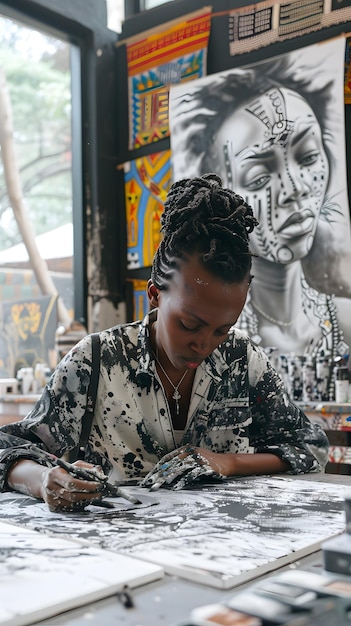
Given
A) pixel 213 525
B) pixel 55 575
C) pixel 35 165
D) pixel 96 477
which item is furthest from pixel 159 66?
pixel 55 575

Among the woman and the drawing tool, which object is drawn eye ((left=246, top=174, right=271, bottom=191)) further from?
the drawing tool

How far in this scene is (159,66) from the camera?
391cm

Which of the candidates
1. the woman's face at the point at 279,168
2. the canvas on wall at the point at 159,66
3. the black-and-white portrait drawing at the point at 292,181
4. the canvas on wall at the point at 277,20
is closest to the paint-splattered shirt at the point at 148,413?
the black-and-white portrait drawing at the point at 292,181

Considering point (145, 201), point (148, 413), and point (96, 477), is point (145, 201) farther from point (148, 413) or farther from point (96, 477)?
point (96, 477)

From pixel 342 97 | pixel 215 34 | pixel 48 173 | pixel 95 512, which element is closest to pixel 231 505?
pixel 95 512

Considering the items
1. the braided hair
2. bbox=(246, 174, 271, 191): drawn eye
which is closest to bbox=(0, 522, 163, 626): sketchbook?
the braided hair

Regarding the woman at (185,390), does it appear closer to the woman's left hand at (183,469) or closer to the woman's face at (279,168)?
the woman's left hand at (183,469)

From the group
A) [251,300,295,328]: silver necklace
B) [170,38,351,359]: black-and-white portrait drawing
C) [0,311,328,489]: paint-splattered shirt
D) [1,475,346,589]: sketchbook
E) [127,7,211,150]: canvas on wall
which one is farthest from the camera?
[127,7,211,150]: canvas on wall

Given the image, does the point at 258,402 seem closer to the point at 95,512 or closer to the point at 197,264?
the point at 197,264

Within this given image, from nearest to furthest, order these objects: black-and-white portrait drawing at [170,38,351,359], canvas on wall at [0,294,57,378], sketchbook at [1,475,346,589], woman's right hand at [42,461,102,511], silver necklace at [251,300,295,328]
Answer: sketchbook at [1,475,346,589]
woman's right hand at [42,461,102,511]
black-and-white portrait drawing at [170,38,351,359]
silver necklace at [251,300,295,328]
canvas on wall at [0,294,57,378]

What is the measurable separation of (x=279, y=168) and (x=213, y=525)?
2.54m

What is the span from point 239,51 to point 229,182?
2.37 ft

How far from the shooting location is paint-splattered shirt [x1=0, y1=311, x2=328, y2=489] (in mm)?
1563

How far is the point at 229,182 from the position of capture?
3.51m
